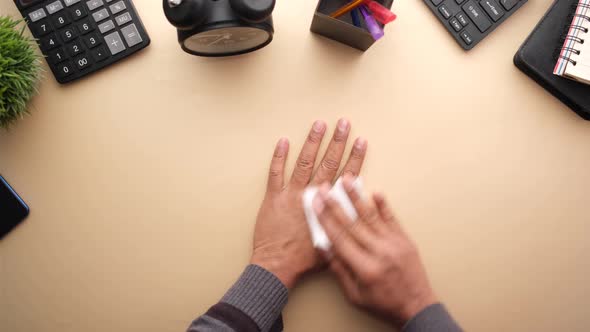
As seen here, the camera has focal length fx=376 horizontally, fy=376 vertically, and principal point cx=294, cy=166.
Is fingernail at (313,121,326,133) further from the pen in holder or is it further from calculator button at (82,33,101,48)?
calculator button at (82,33,101,48)

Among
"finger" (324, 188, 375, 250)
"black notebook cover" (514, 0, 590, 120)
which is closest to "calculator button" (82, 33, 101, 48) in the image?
"finger" (324, 188, 375, 250)

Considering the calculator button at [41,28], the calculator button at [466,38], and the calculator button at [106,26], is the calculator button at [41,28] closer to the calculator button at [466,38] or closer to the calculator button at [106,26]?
the calculator button at [106,26]

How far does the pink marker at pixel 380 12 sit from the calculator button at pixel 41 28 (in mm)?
451

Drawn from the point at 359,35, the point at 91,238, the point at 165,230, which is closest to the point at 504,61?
the point at 359,35

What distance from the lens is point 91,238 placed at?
22.0 inches

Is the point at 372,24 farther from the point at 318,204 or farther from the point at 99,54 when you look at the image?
the point at 99,54

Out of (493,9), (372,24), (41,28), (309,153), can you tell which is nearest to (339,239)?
(309,153)

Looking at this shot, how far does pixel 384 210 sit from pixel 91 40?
486mm

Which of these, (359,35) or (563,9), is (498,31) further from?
(359,35)

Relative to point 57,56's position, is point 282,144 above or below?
below

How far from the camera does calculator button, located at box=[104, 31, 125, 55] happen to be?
0.54 meters

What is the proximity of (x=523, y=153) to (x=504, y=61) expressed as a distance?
0.14 meters

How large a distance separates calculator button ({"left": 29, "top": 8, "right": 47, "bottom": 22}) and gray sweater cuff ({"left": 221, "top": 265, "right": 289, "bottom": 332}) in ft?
1.52

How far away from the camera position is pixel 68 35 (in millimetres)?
537
